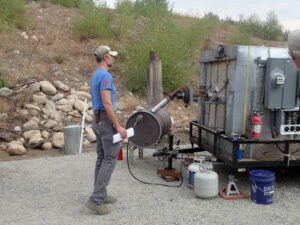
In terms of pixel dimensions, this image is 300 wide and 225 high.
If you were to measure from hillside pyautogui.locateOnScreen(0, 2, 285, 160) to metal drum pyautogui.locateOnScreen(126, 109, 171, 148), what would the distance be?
2714 millimetres

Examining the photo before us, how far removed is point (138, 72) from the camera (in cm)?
1341

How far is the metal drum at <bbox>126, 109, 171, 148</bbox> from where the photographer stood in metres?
6.33

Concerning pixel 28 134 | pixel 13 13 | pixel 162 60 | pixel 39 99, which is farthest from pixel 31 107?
pixel 13 13

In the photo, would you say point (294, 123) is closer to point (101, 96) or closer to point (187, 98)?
point (187, 98)

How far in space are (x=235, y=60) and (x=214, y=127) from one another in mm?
1321

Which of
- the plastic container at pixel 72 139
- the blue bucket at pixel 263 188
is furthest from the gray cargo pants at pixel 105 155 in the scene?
the plastic container at pixel 72 139

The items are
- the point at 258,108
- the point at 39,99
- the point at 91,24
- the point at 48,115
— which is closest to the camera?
the point at 258,108

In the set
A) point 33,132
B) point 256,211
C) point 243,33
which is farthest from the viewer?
point 243,33

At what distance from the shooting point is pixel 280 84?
5.64 metres

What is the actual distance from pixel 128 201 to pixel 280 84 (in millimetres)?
2623

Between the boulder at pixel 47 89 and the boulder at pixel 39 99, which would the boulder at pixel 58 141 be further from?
the boulder at pixel 47 89

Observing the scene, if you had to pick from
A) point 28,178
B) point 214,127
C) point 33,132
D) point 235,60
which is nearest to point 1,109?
point 33,132

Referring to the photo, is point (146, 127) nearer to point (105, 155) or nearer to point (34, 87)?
point (105, 155)

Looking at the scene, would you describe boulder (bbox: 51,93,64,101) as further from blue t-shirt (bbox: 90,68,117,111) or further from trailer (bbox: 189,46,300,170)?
blue t-shirt (bbox: 90,68,117,111)
